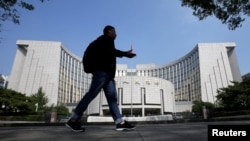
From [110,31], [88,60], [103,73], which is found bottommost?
[103,73]

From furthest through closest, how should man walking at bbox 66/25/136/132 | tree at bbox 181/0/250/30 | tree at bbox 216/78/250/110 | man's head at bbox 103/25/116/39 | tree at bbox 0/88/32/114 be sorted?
tree at bbox 216/78/250/110 → tree at bbox 0/88/32/114 → tree at bbox 181/0/250/30 → man's head at bbox 103/25/116/39 → man walking at bbox 66/25/136/132

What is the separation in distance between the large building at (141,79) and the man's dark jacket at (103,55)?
Result: 77.9 m

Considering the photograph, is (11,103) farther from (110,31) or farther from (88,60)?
(110,31)

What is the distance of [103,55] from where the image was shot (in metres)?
4.27

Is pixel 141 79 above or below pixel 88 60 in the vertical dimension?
above

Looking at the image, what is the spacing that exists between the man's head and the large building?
7788 cm

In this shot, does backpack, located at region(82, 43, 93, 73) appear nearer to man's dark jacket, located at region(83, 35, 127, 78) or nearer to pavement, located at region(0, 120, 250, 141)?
man's dark jacket, located at region(83, 35, 127, 78)

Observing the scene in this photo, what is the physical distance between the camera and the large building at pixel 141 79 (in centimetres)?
8288

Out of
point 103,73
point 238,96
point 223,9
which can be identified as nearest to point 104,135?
point 103,73

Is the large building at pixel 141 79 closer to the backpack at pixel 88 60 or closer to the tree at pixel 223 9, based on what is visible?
the tree at pixel 223 9

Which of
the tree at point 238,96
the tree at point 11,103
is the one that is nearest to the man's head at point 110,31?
the tree at point 11,103

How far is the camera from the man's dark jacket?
4.24 m

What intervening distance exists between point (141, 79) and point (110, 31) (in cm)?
7854

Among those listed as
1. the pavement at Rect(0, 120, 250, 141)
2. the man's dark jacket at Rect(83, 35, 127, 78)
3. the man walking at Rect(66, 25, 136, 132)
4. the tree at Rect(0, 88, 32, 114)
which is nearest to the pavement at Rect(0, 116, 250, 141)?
the pavement at Rect(0, 120, 250, 141)
